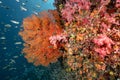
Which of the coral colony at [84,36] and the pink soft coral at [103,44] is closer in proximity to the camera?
the pink soft coral at [103,44]

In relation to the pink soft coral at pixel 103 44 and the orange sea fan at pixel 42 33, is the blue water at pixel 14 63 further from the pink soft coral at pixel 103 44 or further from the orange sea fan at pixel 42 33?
the pink soft coral at pixel 103 44

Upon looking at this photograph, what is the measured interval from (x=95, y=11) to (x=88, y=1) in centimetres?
37

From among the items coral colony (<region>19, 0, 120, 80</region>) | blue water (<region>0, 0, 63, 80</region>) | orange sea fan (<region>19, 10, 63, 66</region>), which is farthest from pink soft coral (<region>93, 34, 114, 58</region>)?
blue water (<region>0, 0, 63, 80</region>)

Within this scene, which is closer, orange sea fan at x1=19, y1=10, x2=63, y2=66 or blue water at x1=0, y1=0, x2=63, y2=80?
orange sea fan at x1=19, y1=10, x2=63, y2=66

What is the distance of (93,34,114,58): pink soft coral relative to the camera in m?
4.80

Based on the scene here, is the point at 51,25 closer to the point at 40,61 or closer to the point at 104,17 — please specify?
the point at 40,61

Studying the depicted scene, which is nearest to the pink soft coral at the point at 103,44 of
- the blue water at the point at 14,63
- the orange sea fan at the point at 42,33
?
the orange sea fan at the point at 42,33

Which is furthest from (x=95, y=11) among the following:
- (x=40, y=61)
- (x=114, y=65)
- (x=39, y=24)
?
(x=40, y=61)

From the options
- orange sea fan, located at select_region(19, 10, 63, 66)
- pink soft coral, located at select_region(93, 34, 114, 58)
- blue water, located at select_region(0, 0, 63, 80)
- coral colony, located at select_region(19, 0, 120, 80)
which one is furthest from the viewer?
blue water, located at select_region(0, 0, 63, 80)

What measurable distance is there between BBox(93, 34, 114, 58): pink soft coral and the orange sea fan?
6.06ft

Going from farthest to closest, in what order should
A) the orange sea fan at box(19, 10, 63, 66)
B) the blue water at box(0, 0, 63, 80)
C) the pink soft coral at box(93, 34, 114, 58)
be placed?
the blue water at box(0, 0, 63, 80), the orange sea fan at box(19, 10, 63, 66), the pink soft coral at box(93, 34, 114, 58)

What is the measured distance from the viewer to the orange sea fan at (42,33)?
6.55 metres

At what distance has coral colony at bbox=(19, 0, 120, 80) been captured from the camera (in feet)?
16.4

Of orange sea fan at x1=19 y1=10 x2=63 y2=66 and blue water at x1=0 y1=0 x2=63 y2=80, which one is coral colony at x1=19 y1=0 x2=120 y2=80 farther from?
blue water at x1=0 y1=0 x2=63 y2=80
